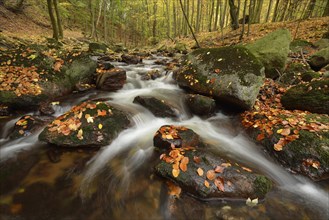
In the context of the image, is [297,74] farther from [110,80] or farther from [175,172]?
[110,80]

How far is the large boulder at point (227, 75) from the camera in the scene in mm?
5305

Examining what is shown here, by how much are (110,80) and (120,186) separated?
468cm

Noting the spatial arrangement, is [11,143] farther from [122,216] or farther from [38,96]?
[122,216]

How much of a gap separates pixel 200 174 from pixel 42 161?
114 inches

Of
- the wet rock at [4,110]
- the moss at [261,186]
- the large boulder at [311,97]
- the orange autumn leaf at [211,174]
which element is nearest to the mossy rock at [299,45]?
the large boulder at [311,97]

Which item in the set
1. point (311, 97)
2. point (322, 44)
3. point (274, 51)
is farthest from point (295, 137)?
point (322, 44)

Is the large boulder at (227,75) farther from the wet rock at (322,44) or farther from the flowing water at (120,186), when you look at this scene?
the wet rock at (322,44)

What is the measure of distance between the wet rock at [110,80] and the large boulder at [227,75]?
2.43 meters

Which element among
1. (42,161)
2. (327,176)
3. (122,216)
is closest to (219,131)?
(327,176)

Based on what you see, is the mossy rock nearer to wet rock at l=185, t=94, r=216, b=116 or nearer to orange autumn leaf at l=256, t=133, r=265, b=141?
wet rock at l=185, t=94, r=216, b=116

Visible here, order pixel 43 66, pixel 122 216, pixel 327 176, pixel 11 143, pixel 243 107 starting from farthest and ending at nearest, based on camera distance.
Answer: pixel 43 66, pixel 243 107, pixel 11 143, pixel 327 176, pixel 122 216

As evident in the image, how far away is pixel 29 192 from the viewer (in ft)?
9.62

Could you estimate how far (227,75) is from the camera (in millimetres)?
5578

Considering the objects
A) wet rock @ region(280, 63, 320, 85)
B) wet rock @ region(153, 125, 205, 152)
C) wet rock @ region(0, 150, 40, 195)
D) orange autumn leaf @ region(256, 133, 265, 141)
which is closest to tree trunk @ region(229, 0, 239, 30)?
wet rock @ region(280, 63, 320, 85)
